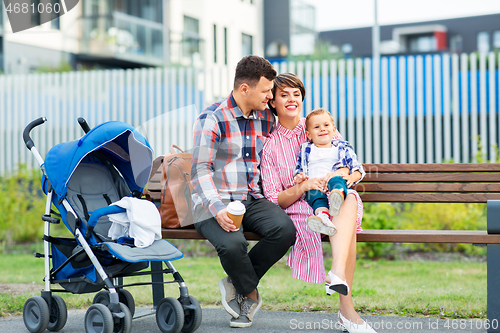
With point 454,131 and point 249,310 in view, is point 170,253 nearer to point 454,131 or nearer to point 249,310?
point 249,310

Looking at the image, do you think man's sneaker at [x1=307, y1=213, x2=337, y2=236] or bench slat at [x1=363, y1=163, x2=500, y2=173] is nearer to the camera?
man's sneaker at [x1=307, y1=213, x2=337, y2=236]

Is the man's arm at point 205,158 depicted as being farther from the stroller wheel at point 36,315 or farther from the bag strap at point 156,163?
the stroller wheel at point 36,315

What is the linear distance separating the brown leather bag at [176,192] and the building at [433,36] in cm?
2810

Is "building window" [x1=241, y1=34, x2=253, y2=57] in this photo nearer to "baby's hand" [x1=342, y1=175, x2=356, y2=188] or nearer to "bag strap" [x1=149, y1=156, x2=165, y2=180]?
"bag strap" [x1=149, y1=156, x2=165, y2=180]

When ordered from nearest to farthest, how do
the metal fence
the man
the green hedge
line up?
the man → the green hedge → the metal fence

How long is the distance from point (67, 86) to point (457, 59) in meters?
7.63

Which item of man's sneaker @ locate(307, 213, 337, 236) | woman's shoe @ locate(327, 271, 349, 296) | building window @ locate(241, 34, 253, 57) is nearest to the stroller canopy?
man's sneaker @ locate(307, 213, 337, 236)

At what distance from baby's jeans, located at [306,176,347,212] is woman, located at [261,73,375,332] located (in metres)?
0.04

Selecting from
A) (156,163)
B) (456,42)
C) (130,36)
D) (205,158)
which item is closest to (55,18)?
(130,36)

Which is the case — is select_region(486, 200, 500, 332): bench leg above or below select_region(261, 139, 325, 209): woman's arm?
below

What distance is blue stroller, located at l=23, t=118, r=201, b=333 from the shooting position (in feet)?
9.91

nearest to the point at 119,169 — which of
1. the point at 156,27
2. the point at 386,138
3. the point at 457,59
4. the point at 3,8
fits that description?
the point at 386,138

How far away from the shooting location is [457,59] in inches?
333

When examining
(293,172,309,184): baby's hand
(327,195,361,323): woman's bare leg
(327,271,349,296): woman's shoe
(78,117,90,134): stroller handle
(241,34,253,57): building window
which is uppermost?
(241,34,253,57): building window
